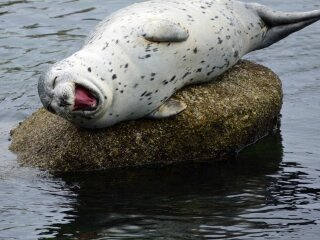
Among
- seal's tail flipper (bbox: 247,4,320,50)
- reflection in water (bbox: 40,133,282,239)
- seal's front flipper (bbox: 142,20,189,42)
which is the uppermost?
seal's front flipper (bbox: 142,20,189,42)

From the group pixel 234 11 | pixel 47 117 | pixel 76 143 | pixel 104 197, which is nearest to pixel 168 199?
pixel 104 197

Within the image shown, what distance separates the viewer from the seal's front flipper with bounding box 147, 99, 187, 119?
27.8ft

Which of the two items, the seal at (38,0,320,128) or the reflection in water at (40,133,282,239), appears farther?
the seal at (38,0,320,128)

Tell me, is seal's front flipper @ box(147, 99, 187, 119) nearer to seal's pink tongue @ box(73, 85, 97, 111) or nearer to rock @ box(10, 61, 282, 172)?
rock @ box(10, 61, 282, 172)

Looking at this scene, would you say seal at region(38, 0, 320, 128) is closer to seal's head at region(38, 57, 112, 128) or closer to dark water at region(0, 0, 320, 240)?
seal's head at region(38, 57, 112, 128)

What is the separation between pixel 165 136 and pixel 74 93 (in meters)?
0.95

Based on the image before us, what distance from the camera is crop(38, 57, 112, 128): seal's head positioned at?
7.96m

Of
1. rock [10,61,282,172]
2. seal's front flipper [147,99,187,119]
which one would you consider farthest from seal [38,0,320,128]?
rock [10,61,282,172]

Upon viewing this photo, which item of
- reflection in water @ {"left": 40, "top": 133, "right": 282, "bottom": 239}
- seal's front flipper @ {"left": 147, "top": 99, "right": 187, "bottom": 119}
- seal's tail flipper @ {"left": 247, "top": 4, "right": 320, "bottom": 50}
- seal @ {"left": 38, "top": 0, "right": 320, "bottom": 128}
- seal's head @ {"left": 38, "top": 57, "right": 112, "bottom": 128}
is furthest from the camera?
seal's tail flipper @ {"left": 247, "top": 4, "right": 320, "bottom": 50}

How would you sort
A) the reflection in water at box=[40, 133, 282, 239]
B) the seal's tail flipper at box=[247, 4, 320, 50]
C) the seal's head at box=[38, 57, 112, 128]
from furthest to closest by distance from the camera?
the seal's tail flipper at box=[247, 4, 320, 50] < the seal's head at box=[38, 57, 112, 128] < the reflection in water at box=[40, 133, 282, 239]

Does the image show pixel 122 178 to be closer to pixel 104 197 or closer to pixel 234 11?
pixel 104 197

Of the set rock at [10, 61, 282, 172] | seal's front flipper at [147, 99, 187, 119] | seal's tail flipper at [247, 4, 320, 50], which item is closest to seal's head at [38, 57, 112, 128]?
rock at [10, 61, 282, 172]

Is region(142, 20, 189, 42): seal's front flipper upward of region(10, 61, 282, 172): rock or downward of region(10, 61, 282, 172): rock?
upward

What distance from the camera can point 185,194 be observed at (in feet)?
26.1
